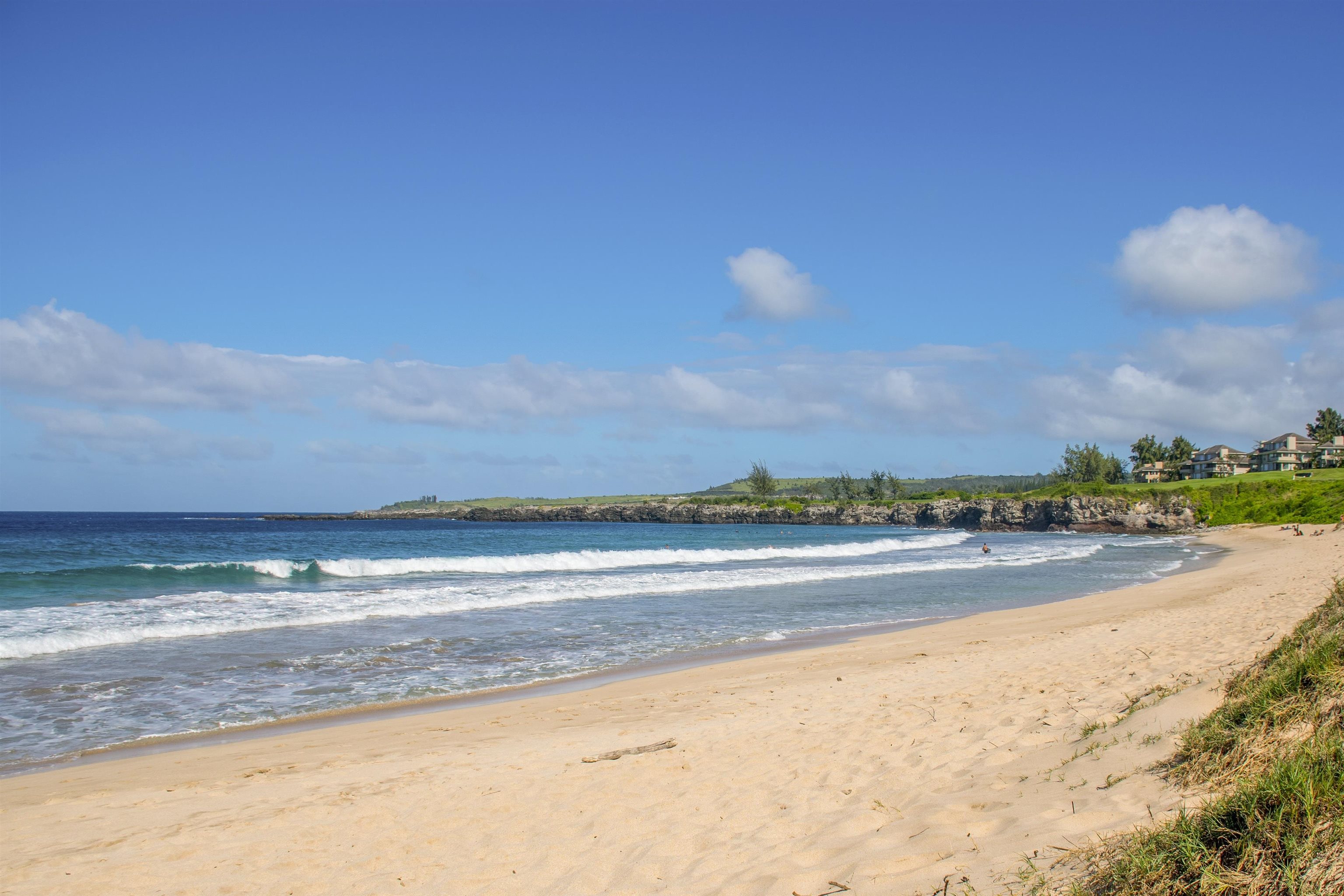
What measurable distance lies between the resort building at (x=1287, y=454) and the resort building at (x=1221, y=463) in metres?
2.14

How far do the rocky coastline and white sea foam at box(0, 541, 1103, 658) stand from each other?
54554 mm

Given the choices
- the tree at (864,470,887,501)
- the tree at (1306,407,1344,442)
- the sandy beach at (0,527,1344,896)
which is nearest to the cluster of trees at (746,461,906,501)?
the tree at (864,470,887,501)

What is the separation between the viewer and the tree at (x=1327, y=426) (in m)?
121

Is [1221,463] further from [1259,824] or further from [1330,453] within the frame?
[1259,824]

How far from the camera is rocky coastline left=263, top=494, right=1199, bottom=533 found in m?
75.9

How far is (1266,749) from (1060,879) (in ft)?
5.70

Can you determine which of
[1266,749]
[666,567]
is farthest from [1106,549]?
[1266,749]

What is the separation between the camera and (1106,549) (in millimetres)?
49094

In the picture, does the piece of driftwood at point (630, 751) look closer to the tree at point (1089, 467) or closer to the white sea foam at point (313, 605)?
the white sea foam at point (313, 605)

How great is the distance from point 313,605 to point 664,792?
17.7 meters

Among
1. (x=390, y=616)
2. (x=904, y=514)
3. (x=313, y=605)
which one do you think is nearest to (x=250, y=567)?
(x=313, y=605)

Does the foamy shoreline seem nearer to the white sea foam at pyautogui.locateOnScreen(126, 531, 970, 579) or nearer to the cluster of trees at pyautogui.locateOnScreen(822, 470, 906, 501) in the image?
the white sea foam at pyautogui.locateOnScreen(126, 531, 970, 579)

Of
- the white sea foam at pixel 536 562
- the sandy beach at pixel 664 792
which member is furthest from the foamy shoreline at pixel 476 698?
the white sea foam at pixel 536 562

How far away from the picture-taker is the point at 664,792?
20.2 ft
